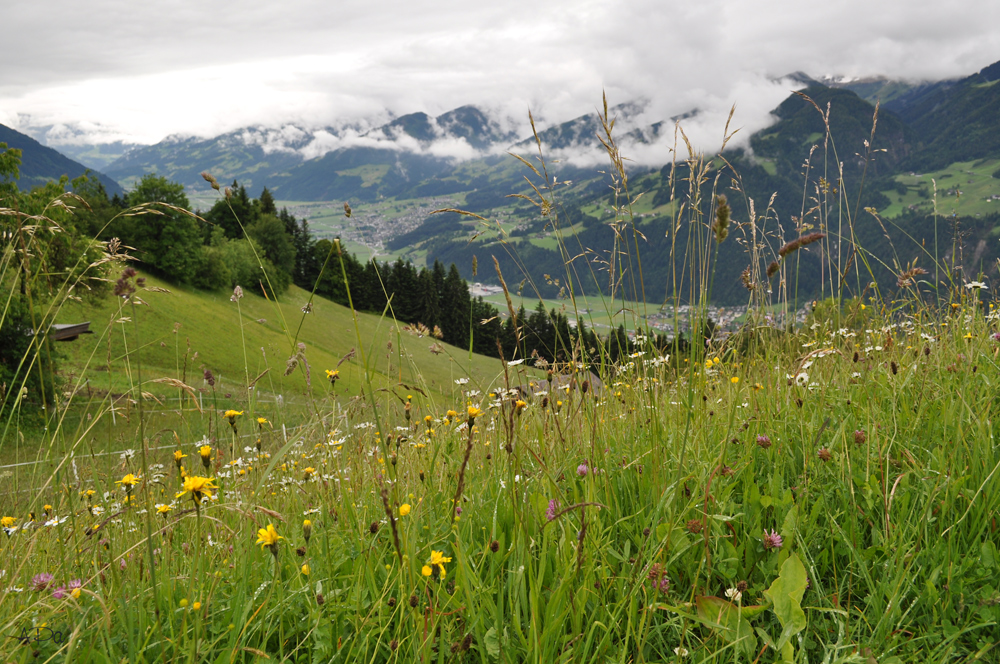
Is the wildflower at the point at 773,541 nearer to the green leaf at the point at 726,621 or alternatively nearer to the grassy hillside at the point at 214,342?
the green leaf at the point at 726,621

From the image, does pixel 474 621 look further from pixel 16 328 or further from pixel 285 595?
pixel 16 328

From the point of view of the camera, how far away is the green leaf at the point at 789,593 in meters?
1.50

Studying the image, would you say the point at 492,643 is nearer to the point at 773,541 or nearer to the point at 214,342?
the point at 773,541

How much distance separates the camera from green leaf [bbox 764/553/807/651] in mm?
1501

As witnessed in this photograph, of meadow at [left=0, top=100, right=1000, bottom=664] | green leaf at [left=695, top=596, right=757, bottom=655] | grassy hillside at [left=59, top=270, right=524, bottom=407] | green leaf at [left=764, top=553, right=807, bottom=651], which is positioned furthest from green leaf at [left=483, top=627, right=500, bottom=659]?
grassy hillside at [left=59, top=270, right=524, bottom=407]

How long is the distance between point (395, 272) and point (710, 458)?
70.6 metres

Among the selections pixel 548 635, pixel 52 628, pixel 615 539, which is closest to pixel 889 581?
pixel 615 539

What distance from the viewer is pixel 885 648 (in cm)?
153

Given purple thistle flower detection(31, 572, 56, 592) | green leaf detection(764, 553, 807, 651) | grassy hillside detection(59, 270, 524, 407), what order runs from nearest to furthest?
green leaf detection(764, 553, 807, 651) < purple thistle flower detection(31, 572, 56, 592) < grassy hillside detection(59, 270, 524, 407)

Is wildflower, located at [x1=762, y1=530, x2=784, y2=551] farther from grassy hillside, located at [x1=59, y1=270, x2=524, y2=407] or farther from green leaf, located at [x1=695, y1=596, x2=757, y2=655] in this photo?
grassy hillside, located at [x1=59, y1=270, x2=524, y2=407]

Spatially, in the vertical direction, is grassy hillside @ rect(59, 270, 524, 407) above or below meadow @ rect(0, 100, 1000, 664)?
below

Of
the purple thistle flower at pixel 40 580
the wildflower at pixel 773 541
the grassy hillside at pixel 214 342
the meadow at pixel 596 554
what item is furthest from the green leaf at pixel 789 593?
the grassy hillside at pixel 214 342

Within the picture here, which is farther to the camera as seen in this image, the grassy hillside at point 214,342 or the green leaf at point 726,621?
the grassy hillside at point 214,342

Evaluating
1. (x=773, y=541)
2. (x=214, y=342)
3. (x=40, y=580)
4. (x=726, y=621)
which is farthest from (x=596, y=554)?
(x=214, y=342)
